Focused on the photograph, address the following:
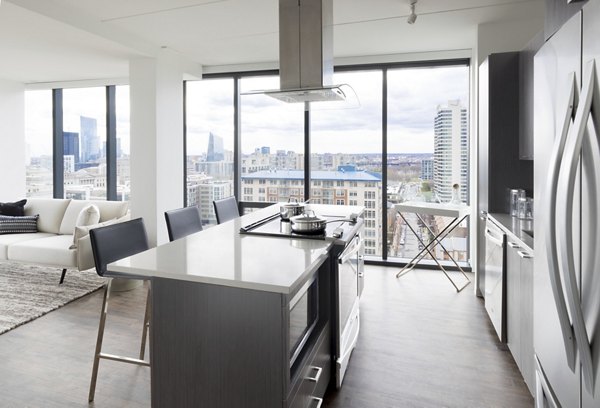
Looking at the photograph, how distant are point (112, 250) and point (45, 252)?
2583 millimetres

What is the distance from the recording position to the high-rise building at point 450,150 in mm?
4965

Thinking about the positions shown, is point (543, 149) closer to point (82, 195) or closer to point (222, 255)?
point (222, 255)

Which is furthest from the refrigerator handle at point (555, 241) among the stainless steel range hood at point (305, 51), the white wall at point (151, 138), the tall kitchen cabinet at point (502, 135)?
the white wall at point (151, 138)

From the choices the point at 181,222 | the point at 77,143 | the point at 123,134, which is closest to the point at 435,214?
the point at 181,222

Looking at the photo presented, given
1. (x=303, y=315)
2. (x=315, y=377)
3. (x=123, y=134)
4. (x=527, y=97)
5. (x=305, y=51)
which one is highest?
(x=305, y=51)

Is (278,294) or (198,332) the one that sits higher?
(278,294)

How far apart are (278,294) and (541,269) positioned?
0.97m

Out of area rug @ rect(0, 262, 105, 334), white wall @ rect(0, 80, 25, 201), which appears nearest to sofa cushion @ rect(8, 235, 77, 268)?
area rug @ rect(0, 262, 105, 334)

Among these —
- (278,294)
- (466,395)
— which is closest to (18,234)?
(278,294)

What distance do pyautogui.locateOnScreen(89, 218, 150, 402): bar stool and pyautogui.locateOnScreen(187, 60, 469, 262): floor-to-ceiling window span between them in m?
2.26

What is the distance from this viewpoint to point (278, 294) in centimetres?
159

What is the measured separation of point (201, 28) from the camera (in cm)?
413

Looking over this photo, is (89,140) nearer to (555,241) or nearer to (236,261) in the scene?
(236,261)

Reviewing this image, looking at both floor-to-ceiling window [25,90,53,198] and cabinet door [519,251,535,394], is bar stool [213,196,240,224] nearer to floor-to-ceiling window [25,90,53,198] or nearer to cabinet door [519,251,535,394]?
cabinet door [519,251,535,394]
